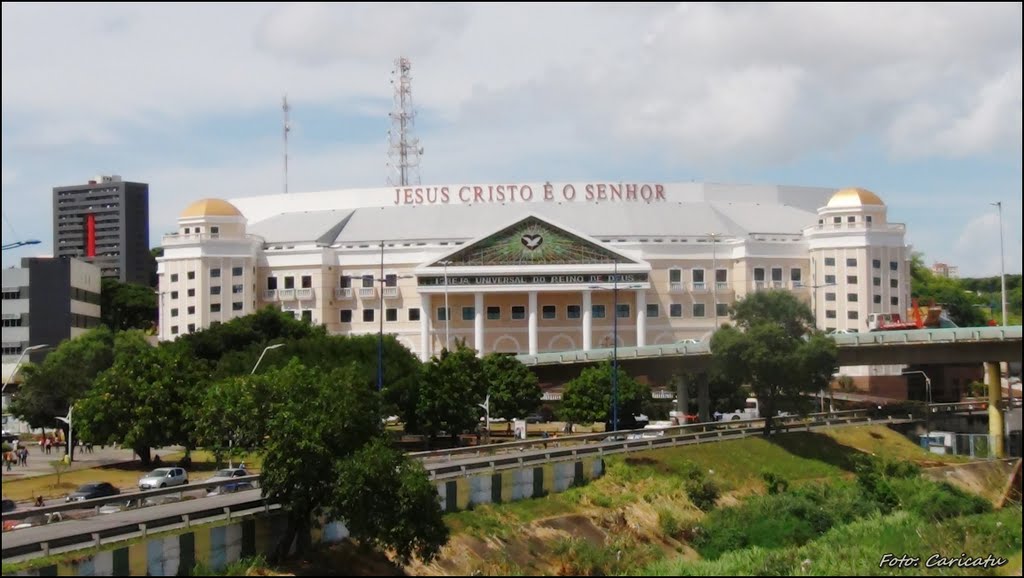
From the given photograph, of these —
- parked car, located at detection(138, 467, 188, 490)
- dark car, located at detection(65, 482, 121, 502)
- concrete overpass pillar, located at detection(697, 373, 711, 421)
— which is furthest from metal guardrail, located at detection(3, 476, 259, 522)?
concrete overpass pillar, located at detection(697, 373, 711, 421)

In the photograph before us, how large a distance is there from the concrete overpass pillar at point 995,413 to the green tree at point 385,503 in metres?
45.6

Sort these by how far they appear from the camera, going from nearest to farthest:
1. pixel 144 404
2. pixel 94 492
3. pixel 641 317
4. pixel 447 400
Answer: pixel 94 492, pixel 144 404, pixel 447 400, pixel 641 317

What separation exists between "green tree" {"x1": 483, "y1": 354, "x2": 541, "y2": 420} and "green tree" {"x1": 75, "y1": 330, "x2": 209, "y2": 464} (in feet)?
76.9

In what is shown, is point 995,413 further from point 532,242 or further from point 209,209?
point 209,209

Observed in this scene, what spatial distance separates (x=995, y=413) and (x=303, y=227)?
91764 millimetres

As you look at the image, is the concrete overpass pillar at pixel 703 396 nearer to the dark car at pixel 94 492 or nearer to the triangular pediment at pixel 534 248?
the triangular pediment at pixel 534 248

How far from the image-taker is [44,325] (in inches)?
5433

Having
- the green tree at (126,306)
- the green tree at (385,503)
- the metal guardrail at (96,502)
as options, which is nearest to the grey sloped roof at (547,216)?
the green tree at (126,306)

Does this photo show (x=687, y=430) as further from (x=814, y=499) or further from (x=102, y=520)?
(x=102, y=520)

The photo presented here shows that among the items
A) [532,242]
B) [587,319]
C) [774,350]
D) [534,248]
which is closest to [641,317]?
[587,319]

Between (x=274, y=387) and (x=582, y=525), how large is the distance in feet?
55.4

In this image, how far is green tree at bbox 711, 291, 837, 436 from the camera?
78.4 metres

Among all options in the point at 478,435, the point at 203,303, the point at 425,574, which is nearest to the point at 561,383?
the point at 478,435

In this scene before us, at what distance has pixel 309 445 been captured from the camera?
45.5 m
